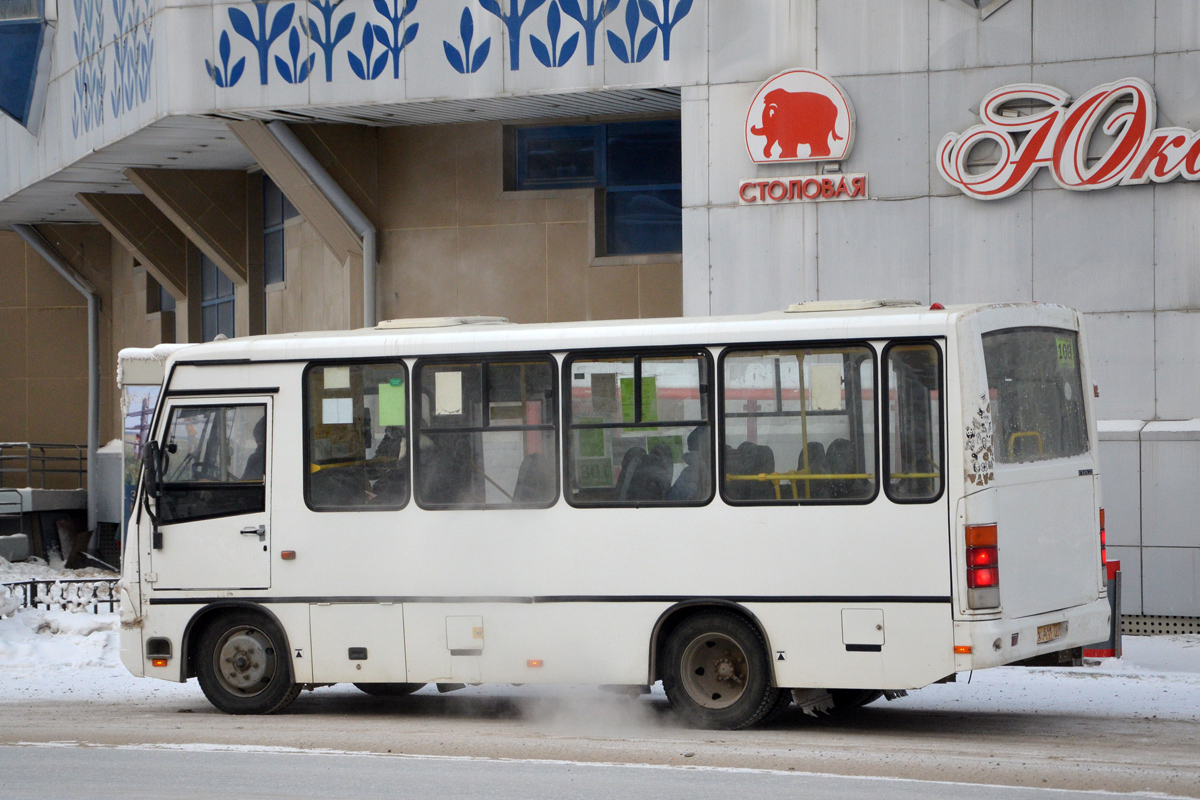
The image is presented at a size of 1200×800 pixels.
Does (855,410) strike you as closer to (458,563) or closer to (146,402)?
(458,563)

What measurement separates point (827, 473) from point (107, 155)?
17.5 m

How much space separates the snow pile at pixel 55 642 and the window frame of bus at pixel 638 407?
6.32 m

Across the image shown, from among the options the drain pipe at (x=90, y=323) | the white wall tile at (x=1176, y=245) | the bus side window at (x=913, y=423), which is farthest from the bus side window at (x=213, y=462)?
the drain pipe at (x=90, y=323)

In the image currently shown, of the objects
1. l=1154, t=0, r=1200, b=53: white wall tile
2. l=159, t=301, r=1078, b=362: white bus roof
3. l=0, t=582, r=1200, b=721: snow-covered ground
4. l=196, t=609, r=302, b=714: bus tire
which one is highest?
l=1154, t=0, r=1200, b=53: white wall tile

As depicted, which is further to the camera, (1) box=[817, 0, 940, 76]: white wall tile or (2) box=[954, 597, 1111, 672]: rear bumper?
(1) box=[817, 0, 940, 76]: white wall tile

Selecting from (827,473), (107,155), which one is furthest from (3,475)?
(827,473)

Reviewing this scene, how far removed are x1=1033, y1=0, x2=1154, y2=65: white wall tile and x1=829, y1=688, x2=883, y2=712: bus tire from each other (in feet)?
27.4

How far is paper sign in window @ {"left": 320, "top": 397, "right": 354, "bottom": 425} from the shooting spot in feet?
33.5

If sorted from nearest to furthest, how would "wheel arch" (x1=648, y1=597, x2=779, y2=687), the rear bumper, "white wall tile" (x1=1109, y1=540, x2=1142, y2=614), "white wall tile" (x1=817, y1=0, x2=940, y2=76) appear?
the rear bumper < "wheel arch" (x1=648, y1=597, x2=779, y2=687) < "white wall tile" (x1=1109, y1=540, x2=1142, y2=614) < "white wall tile" (x1=817, y1=0, x2=940, y2=76)

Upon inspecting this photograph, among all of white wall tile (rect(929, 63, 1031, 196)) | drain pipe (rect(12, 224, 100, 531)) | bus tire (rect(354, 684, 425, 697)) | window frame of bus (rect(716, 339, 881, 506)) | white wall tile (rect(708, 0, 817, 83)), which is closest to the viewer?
window frame of bus (rect(716, 339, 881, 506))

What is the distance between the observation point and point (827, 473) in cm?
914

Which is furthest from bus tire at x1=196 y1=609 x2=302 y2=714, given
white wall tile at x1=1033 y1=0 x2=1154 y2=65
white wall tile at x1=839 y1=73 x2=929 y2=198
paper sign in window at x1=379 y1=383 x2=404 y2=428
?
white wall tile at x1=1033 y1=0 x2=1154 y2=65

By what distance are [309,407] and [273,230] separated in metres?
15.6

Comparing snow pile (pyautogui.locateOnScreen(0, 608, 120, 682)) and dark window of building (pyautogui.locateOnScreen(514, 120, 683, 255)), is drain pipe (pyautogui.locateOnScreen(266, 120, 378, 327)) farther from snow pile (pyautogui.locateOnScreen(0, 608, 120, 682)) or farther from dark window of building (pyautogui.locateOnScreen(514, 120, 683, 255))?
snow pile (pyautogui.locateOnScreen(0, 608, 120, 682))
